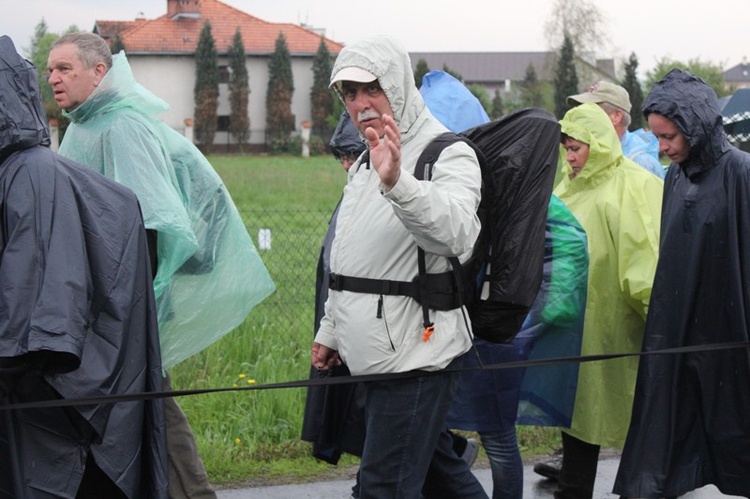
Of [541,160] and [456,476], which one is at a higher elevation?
[541,160]

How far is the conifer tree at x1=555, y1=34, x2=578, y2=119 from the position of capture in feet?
155

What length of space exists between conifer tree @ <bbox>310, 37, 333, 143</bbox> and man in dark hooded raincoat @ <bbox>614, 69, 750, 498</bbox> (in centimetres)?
5669

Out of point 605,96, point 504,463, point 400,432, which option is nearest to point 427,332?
point 400,432

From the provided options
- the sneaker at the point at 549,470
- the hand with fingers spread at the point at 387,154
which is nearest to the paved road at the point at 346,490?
the sneaker at the point at 549,470

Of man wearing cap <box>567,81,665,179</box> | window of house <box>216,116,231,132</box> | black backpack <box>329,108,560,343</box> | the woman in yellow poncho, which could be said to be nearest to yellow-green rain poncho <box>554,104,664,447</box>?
the woman in yellow poncho

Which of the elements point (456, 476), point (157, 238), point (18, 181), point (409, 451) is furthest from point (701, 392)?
point (18, 181)

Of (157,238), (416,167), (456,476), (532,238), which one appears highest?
(416,167)

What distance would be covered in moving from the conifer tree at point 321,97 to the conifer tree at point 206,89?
5.55 metres

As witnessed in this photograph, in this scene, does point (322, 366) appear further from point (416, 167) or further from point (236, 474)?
point (236, 474)

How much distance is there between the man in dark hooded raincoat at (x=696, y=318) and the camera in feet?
13.0

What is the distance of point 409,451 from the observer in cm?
321

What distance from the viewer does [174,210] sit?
4199mm

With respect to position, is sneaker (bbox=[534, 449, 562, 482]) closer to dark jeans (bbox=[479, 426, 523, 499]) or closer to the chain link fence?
dark jeans (bbox=[479, 426, 523, 499])

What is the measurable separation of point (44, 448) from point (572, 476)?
234 cm
